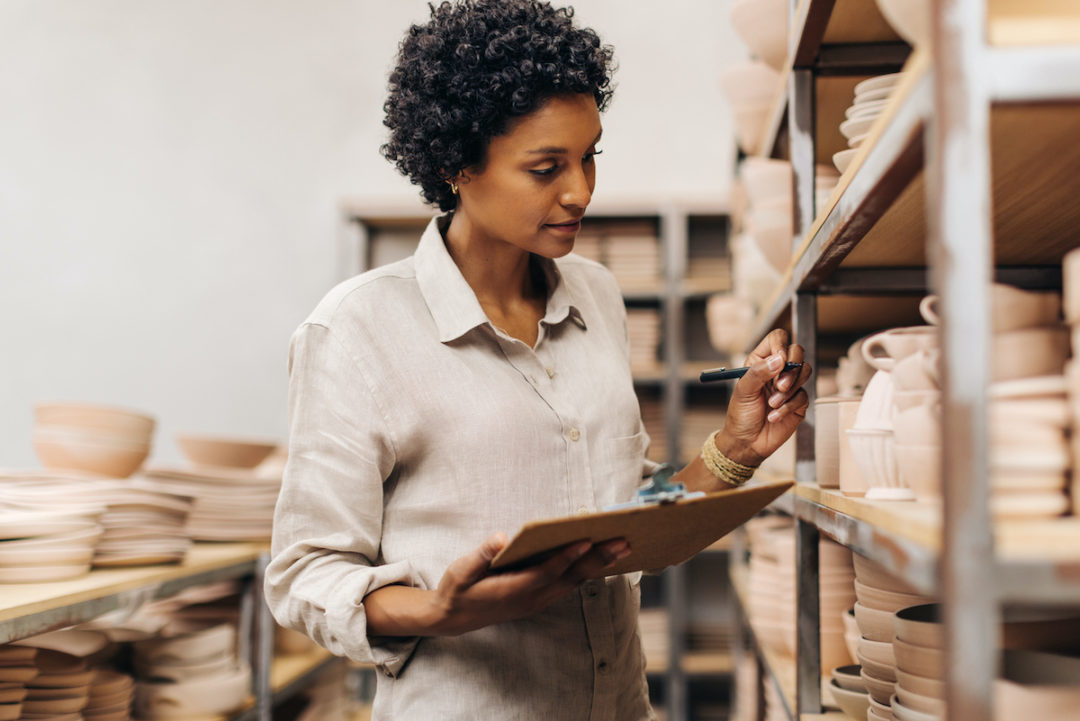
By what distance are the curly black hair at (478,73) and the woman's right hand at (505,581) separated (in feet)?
2.13

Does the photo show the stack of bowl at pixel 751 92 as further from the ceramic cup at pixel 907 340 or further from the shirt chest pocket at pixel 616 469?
the ceramic cup at pixel 907 340

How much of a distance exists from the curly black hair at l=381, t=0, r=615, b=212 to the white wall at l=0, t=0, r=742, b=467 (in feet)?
10.9

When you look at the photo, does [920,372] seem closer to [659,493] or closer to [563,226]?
[659,493]

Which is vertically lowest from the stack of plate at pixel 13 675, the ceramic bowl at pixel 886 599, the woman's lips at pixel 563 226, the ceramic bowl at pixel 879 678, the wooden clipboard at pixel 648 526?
the stack of plate at pixel 13 675

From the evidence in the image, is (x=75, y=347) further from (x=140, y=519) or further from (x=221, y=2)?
(x=140, y=519)

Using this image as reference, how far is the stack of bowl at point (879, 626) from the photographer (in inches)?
49.2

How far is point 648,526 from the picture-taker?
3.33 feet

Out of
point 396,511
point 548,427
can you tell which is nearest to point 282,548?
point 396,511

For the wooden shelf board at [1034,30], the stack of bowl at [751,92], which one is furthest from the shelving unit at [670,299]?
the wooden shelf board at [1034,30]

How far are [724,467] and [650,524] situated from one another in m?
0.51

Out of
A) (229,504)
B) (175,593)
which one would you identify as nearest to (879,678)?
(175,593)

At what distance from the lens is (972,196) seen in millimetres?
635

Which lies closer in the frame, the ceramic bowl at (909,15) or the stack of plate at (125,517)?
the ceramic bowl at (909,15)

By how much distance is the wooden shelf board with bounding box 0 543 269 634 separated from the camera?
1.55m
